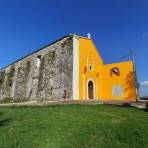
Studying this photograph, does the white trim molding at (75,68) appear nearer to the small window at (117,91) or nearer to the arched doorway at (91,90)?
the arched doorway at (91,90)

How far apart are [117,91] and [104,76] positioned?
297 cm

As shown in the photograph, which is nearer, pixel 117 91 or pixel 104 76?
pixel 117 91

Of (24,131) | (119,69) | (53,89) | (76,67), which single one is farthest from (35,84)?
(24,131)

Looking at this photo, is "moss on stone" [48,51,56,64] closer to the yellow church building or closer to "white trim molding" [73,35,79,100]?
the yellow church building

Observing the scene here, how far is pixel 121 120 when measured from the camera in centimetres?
878

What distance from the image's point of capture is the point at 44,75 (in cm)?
2338

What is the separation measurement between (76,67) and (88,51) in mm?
4108

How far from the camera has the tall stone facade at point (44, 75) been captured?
20.3 metres

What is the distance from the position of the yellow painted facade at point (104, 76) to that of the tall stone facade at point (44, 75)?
191 centimetres

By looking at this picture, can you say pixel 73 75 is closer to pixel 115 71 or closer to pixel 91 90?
pixel 91 90

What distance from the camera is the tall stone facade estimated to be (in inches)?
798

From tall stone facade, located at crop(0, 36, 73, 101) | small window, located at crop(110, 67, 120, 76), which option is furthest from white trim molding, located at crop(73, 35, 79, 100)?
small window, located at crop(110, 67, 120, 76)

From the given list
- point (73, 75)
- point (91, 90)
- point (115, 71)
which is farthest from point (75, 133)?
point (115, 71)

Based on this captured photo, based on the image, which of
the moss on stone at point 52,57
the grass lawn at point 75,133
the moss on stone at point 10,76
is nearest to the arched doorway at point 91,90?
the moss on stone at point 52,57
